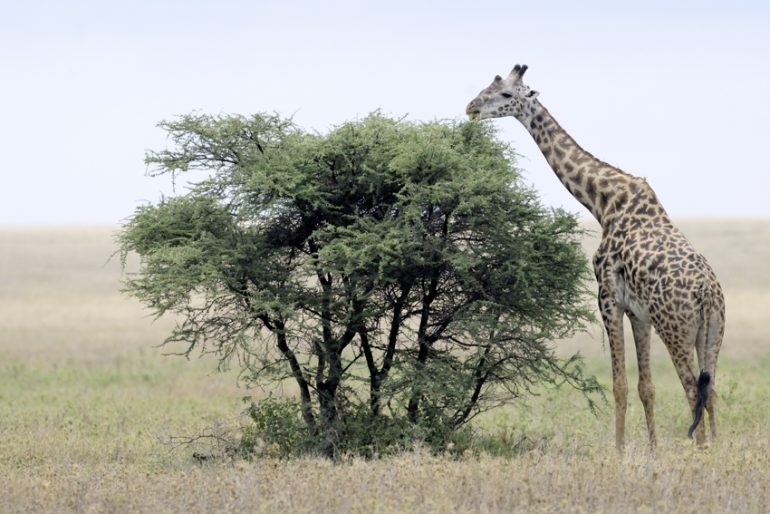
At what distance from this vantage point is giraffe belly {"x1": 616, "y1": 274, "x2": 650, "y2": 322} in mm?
13383

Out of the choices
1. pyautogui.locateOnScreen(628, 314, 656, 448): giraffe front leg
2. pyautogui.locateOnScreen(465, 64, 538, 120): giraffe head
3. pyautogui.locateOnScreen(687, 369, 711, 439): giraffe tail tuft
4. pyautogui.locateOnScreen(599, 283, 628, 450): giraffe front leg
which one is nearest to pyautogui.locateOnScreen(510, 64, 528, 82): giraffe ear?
pyautogui.locateOnScreen(465, 64, 538, 120): giraffe head

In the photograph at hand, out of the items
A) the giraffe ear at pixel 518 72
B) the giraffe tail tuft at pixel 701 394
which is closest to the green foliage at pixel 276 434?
the giraffe tail tuft at pixel 701 394

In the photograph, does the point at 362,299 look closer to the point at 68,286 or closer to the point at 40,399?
the point at 40,399

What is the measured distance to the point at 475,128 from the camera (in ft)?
49.1

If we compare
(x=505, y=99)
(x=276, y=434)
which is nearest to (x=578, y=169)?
(x=505, y=99)

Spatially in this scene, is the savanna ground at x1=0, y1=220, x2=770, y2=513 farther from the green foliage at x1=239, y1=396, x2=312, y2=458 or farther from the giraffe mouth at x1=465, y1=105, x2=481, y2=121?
the giraffe mouth at x1=465, y1=105, x2=481, y2=121

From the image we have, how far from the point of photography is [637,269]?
13227mm

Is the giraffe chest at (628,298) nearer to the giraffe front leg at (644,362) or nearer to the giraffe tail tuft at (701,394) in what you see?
the giraffe front leg at (644,362)

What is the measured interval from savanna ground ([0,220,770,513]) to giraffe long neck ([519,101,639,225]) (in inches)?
124

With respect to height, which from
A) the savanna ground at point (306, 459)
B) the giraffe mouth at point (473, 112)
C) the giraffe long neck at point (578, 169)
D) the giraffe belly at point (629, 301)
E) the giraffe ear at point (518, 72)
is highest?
the giraffe ear at point (518, 72)

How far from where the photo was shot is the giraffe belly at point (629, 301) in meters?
13.4

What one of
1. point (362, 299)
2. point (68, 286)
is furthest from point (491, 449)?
point (68, 286)

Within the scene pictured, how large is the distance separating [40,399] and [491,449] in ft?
38.1

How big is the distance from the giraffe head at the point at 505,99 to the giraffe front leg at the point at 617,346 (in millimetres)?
2864
